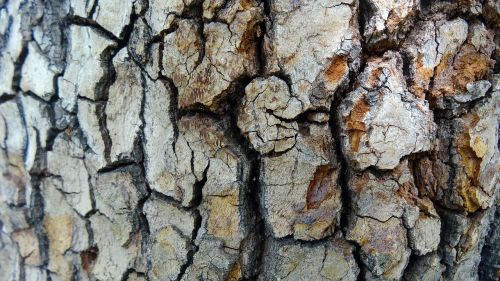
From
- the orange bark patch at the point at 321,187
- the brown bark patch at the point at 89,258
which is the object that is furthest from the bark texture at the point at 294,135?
the brown bark patch at the point at 89,258

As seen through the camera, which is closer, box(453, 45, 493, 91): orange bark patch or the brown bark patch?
box(453, 45, 493, 91): orange bark patch

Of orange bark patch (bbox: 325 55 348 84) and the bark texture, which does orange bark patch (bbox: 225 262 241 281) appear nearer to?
the bark texture

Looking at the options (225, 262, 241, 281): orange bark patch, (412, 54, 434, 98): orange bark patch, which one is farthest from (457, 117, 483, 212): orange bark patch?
(225, 262, 241, 281): orange bark patch

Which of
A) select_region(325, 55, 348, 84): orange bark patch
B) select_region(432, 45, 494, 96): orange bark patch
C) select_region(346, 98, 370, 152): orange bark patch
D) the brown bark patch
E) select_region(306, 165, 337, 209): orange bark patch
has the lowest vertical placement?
the brown bark patch

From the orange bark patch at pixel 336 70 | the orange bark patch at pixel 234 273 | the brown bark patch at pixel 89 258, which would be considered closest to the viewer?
the orange bark patch at pixel 336 70

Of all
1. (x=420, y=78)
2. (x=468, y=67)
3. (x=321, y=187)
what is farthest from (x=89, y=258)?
(x=468, y=67)

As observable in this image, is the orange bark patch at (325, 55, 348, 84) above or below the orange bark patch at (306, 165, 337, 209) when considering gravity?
above

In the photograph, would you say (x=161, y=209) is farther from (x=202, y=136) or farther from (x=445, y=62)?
(x=445, y=62)

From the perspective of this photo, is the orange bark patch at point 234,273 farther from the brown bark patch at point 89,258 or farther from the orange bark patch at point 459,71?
the orange bark patch at point 459,71
